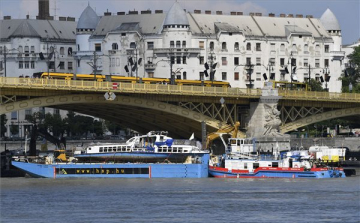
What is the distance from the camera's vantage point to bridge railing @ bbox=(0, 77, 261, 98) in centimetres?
14088

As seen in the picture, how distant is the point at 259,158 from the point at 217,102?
18486mm

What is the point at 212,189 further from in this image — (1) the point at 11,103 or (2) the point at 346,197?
(1) the point at 11,103

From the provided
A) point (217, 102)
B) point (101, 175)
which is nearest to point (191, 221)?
point (101, 175)

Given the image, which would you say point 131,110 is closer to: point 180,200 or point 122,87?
point 122,87

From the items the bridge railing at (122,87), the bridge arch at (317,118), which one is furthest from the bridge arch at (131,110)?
the bridge arch at (317,118)

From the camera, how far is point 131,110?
159 metres

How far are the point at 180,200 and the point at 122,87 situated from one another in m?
36.9

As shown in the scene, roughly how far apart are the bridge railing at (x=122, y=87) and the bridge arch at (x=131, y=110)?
1317mm

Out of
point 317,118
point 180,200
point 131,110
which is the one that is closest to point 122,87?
Result: point 131,110

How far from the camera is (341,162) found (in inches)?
6841

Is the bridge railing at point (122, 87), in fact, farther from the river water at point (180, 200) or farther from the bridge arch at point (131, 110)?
the river water at point (180, 200)

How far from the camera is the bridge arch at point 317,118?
170 metres

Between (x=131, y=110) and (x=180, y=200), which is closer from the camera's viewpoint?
(x=180, y=200)

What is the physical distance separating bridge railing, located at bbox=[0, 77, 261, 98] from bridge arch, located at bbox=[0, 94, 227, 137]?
51.9 inches
